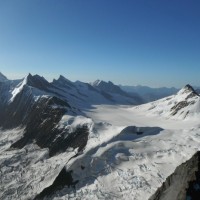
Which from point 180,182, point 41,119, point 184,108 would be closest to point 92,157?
point 180,182

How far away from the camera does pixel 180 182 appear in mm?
42688

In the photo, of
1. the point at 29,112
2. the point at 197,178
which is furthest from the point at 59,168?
the point at 29,112

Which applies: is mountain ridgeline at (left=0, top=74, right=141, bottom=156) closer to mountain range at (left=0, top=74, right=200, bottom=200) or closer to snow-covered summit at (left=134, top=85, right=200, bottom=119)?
mountain range at (left=0, top=74, right=200, bottom=200)

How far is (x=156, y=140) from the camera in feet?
275

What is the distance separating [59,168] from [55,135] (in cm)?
2758

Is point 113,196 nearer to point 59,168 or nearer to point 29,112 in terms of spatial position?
point 59,168

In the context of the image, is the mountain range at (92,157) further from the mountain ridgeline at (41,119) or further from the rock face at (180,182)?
the mountain ridgeline at (41,119)

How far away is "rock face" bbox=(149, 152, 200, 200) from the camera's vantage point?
130 ft

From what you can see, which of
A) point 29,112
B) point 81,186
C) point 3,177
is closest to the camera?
point 81,186

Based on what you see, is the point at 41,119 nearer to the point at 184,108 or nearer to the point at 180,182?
the point at 184,108

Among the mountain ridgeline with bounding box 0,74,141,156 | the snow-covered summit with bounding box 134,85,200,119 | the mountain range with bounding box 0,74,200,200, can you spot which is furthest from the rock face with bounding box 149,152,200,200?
the snow-covered summit with bounding box 134,85,200,119

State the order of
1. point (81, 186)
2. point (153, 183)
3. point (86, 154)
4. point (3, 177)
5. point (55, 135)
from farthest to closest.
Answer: point (55, 135) < point (3, 177) < point (86, 154) < point (81, 186) < point (153, 183)

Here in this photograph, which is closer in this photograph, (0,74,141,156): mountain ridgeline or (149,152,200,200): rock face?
(149,152,200,200): rock face

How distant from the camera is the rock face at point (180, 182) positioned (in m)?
39.6
